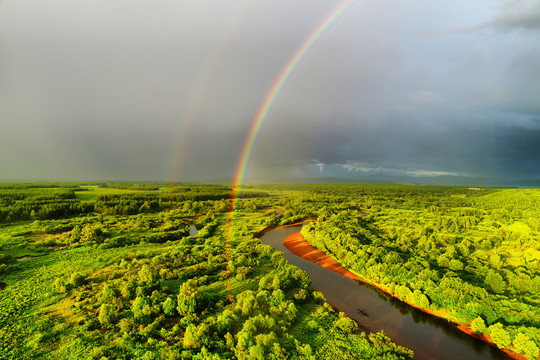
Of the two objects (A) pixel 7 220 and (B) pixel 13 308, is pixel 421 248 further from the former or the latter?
(A) pixel 7 220

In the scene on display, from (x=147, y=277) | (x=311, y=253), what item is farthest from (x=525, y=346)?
(x=147, y=277)

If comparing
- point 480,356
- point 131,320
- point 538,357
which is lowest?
point 480,356

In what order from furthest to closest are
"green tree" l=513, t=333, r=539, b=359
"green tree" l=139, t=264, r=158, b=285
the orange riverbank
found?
the orange riverbank → "green tree" l=139, t=264, r=158, b=285 → "green tree" l=513, t=333, r=539, b=359

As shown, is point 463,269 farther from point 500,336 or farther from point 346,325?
point 346,325

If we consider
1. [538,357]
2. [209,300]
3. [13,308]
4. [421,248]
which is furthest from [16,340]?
[421,248]

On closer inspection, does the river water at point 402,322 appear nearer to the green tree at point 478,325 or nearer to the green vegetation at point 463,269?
the green tree at point 478,325

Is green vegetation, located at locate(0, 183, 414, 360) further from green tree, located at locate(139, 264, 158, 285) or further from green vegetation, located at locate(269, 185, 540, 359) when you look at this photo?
green vegetation, located at locate(269, 185, 540, 359)

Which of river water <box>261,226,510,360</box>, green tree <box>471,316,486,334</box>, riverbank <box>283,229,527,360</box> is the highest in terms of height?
green tree <box>471,316,486,334</box>

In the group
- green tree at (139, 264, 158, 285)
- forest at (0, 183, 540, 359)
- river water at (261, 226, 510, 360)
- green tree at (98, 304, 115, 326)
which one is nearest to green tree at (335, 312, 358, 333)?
forest at (0, 183, 540, 359)
